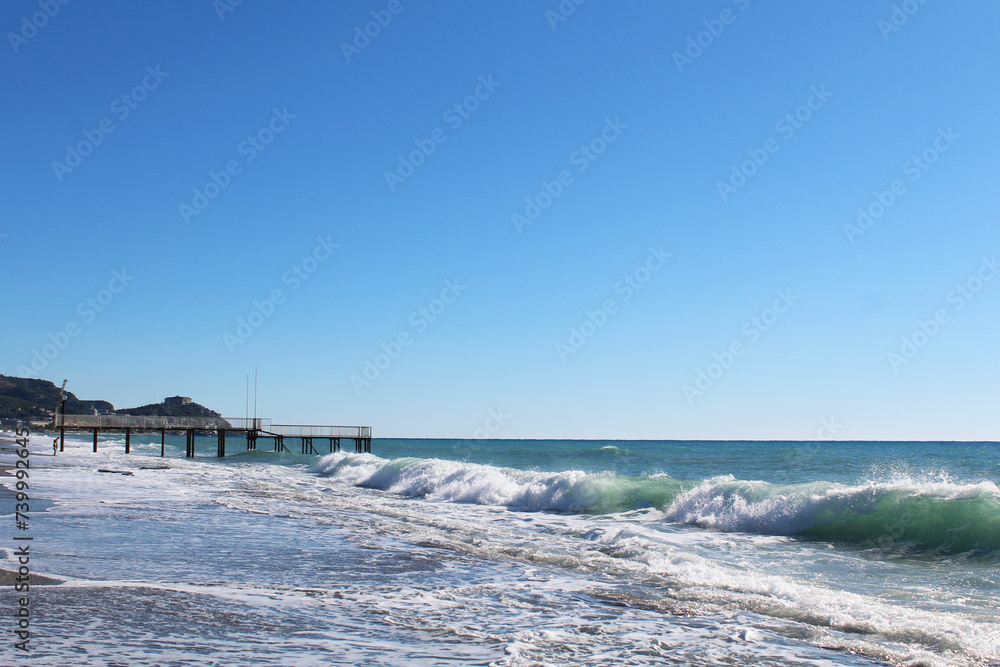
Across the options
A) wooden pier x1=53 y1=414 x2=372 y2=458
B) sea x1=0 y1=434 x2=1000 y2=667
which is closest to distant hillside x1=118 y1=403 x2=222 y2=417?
wooden pier x1=53 y1=414 x2=372 y2=458

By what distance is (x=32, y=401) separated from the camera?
137m

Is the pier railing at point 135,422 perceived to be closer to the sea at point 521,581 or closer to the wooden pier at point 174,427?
the wooden pier at point 174,427

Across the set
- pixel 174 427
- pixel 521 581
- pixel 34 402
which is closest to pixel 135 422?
pixel 174 427

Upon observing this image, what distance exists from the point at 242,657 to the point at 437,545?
287 inches

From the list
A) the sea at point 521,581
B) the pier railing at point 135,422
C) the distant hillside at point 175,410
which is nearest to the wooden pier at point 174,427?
the pier railing at point 135,422

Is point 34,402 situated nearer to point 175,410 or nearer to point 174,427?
point 175,410

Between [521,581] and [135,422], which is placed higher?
[135,422]

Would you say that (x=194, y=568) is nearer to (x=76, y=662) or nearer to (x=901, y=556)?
(x=76, y=662)

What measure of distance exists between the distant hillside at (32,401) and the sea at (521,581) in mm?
130481

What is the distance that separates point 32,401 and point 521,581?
15704 centimetres

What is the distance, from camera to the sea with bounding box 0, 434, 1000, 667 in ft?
20.7

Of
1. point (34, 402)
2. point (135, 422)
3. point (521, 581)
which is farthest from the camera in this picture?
point (34, 402)

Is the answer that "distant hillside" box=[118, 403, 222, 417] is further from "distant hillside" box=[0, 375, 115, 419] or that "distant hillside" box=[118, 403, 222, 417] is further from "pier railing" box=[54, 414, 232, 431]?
"pier railing" box=[54, 414, 232, 431]

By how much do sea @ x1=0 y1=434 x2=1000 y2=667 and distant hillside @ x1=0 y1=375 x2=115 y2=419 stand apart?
130 metres
